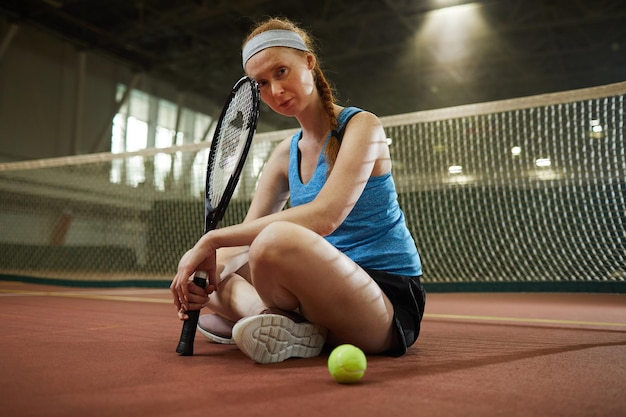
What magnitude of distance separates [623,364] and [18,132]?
11441 millimetres

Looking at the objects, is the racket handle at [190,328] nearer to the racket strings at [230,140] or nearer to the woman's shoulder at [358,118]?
the racket strings at [230,140]

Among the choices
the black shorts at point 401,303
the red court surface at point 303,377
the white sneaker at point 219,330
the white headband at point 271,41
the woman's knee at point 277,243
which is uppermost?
the white headband at point 271,41

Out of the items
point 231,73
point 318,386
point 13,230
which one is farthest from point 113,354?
point 231,73

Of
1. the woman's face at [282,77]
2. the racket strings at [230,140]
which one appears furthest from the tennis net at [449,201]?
the racket strings at [230,140]

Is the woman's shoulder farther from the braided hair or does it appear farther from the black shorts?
the black shorts

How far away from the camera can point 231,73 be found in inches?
575

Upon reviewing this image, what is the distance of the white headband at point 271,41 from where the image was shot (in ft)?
5.53

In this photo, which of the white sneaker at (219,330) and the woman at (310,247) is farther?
the white sneaker at (219,330)

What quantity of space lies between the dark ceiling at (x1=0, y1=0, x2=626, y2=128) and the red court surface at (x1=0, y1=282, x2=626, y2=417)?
27.0 ft

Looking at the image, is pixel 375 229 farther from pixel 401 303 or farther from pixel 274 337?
pixel 274 337

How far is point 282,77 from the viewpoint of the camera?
5.56 feet

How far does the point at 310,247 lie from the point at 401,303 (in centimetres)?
47

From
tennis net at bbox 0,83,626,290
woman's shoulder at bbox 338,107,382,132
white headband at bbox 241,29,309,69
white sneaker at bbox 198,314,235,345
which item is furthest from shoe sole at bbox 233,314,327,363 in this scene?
tennis net at bbox 0,83,626,290

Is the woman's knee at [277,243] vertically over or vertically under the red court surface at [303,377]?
over
